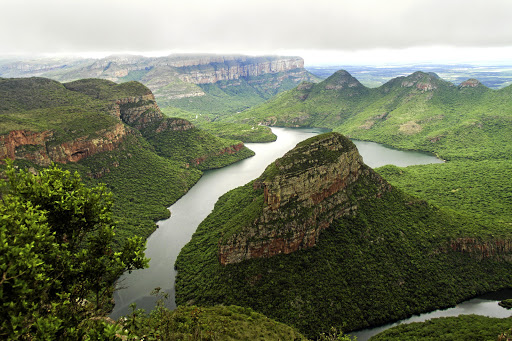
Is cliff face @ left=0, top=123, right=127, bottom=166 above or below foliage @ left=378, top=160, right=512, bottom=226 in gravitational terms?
above

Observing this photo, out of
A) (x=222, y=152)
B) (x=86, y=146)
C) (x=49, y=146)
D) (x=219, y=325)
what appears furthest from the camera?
(x=222, y=152)

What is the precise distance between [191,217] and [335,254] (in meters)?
44.2

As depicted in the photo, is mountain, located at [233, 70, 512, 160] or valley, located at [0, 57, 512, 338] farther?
mountain, located at [233, 70, 512, 160]

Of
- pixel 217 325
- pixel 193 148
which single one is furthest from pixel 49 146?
pixel 217 325

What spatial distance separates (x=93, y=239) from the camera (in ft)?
58.4

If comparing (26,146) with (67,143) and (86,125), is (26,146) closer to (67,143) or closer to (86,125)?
(67,143)

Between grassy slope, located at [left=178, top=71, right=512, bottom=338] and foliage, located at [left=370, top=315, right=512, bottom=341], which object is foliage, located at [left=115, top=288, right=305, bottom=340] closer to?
grassy slope, located at [left=178, top=71, right=512, bottom=338]

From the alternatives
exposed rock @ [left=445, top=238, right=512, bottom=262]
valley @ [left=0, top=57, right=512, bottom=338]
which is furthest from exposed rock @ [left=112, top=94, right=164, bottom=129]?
exposed rock @ [left=445, top=238, right=512, bottom=262]

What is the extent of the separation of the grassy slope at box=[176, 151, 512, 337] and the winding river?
320 centimetres

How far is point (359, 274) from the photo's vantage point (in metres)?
56.0

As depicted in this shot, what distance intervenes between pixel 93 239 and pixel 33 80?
13858 centimetres

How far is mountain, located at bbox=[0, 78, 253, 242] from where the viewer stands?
8080 cm

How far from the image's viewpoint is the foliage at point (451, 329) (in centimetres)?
4041

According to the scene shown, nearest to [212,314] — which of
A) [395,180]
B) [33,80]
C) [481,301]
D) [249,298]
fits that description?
[249,298]
